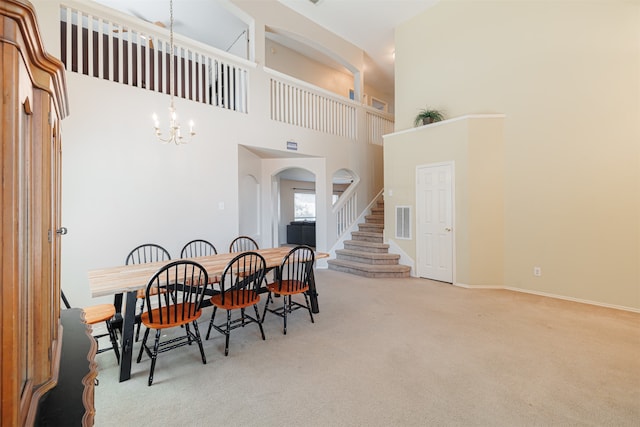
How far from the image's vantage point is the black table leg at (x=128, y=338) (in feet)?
7.03

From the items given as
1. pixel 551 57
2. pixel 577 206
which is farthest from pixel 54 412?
pixel 551 57

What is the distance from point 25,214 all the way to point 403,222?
17.2ft

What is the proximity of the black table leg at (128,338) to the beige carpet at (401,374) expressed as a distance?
0.30 ft

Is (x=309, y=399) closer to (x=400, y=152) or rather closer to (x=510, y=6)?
(x=400, y=152)

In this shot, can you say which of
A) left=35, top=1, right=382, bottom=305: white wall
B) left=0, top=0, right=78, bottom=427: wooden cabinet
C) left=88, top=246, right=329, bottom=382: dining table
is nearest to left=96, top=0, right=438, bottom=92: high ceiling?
left=35, top=1, right=382, bottom=305: white wall

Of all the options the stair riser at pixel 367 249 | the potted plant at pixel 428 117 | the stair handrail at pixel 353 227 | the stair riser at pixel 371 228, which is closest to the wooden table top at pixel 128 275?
the stair riser at pixel 367 249

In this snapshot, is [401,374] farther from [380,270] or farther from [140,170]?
[140,170]

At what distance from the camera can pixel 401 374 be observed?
2.18 meters

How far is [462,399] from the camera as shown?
6.22ft

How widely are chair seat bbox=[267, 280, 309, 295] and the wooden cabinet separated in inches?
81.1

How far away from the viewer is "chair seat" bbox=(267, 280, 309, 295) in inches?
119

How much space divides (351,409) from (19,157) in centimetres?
202

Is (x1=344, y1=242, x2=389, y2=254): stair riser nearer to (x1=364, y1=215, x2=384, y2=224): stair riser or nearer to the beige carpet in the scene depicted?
(x1=364, y1=215, x2=384, y2=224): stair riser

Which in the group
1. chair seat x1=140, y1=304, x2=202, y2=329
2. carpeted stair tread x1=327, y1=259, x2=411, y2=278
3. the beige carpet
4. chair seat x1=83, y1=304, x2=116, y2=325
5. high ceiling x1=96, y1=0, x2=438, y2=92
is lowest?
the beige carpet
